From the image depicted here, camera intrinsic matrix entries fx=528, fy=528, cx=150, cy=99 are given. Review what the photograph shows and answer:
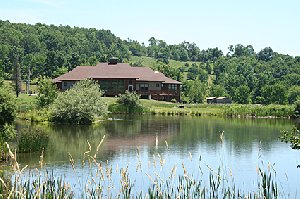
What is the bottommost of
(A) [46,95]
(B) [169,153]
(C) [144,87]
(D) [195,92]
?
(B) [169,153]

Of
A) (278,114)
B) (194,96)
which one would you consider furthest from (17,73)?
(278,114)

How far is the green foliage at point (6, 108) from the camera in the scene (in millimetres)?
24844

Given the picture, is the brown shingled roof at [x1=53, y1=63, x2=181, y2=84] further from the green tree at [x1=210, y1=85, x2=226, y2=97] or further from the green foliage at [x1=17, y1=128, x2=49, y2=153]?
the green foliage at [x1=17, y1=128, x2=49, y2=153]

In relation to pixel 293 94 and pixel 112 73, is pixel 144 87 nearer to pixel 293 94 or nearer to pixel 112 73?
pixel 112 73

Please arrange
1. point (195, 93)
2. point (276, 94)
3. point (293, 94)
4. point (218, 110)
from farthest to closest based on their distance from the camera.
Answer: point (195, 93)
point (293, 94)
point (276, 94)
point (218, 110)

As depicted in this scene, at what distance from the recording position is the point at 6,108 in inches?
980

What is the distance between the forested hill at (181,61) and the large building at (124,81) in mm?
8126

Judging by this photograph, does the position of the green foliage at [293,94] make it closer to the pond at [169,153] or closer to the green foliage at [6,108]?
the pond at [169,153]

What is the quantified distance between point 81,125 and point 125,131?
238 inches

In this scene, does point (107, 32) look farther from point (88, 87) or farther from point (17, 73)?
point (88, 87)

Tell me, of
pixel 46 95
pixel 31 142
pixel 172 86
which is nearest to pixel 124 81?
pixel 172 86

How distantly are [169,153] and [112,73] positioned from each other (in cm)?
5143

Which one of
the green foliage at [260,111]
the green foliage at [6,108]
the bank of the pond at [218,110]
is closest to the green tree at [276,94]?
the bank of the pond at [218,110]

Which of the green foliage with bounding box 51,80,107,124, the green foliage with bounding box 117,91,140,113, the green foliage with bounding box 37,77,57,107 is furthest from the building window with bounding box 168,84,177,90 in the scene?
the green foliage with bounding box 51,80,107,124
